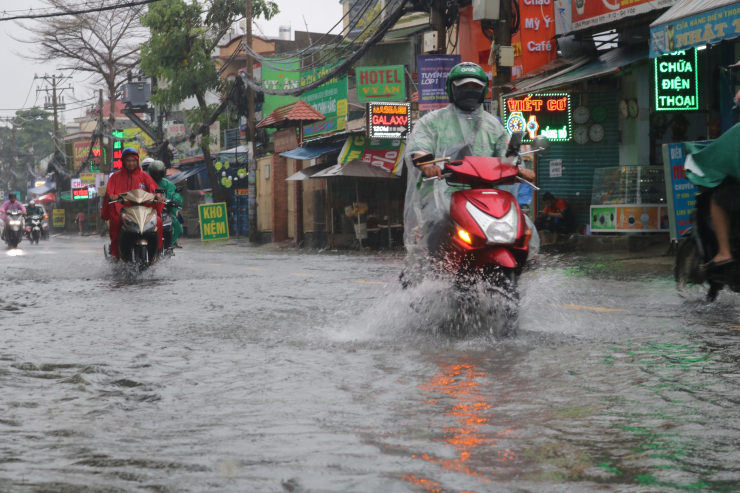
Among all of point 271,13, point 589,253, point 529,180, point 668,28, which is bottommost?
point 589,253

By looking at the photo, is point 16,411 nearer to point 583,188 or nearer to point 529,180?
point 529,180

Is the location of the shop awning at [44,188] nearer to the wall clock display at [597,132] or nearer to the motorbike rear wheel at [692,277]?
the wall clock display at [597,132]

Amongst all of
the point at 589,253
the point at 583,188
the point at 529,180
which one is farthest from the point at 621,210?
the point at 529,180

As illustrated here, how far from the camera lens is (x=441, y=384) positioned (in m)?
4.59

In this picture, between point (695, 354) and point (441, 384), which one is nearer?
point (441, 384)

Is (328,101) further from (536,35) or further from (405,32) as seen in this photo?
(536,35)

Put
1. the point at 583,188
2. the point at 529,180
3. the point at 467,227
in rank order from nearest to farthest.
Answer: the point at 467,227
the point at 529,180
the point at 583,188

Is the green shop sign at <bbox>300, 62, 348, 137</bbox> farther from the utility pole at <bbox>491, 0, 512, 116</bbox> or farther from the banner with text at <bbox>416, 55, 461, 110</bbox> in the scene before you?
the utility pole at <bbox>491, 0, 512, 116</bbox>

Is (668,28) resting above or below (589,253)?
above

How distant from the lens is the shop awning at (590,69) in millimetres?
17203

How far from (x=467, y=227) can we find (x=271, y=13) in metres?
31.6

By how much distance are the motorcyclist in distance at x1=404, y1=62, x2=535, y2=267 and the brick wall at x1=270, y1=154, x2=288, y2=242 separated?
27.9 meters

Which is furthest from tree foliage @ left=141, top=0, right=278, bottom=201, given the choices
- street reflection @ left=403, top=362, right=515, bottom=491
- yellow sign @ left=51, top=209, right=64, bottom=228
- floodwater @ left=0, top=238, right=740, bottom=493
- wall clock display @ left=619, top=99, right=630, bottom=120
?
yellow sign @ left=51, top=209, right=64, bottom=228

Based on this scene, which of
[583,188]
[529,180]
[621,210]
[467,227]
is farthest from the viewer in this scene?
[583,188]
